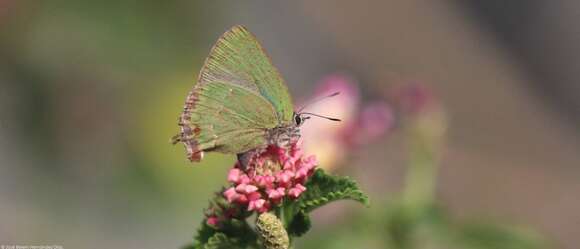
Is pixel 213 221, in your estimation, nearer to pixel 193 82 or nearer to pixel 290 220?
pixel 290 220

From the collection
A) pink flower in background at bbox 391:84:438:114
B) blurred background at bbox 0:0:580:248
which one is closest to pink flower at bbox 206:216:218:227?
pink flower in background at bbox 391:84:438:114

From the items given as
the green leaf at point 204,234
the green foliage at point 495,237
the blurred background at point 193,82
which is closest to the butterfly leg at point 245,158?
the green leaf at point 204,234

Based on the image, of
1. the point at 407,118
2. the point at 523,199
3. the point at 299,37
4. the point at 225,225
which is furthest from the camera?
the point at 299,37

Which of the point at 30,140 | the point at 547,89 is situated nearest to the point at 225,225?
the point at 30,140

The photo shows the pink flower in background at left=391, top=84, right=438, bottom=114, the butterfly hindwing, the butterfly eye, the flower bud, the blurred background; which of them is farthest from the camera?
the blurred background

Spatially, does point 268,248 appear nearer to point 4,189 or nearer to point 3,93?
point 3,93

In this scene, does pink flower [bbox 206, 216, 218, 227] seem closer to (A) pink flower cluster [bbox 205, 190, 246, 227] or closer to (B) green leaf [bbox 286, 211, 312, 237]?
(A) pink flower cluster [bbox 205, 190, 246, 227]

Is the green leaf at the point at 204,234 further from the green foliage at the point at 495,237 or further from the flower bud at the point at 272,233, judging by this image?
the green foliage at the point at 495,237
